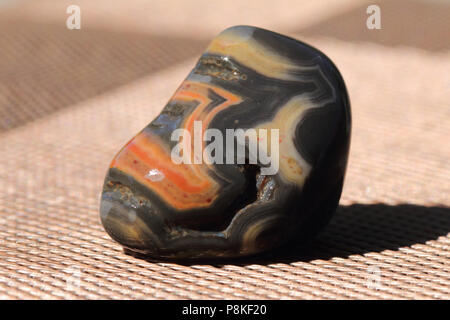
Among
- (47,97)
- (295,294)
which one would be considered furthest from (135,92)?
(295,294)

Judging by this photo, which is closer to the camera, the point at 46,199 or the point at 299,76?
the point at 299,76

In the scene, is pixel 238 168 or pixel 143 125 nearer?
pixel 238 168
